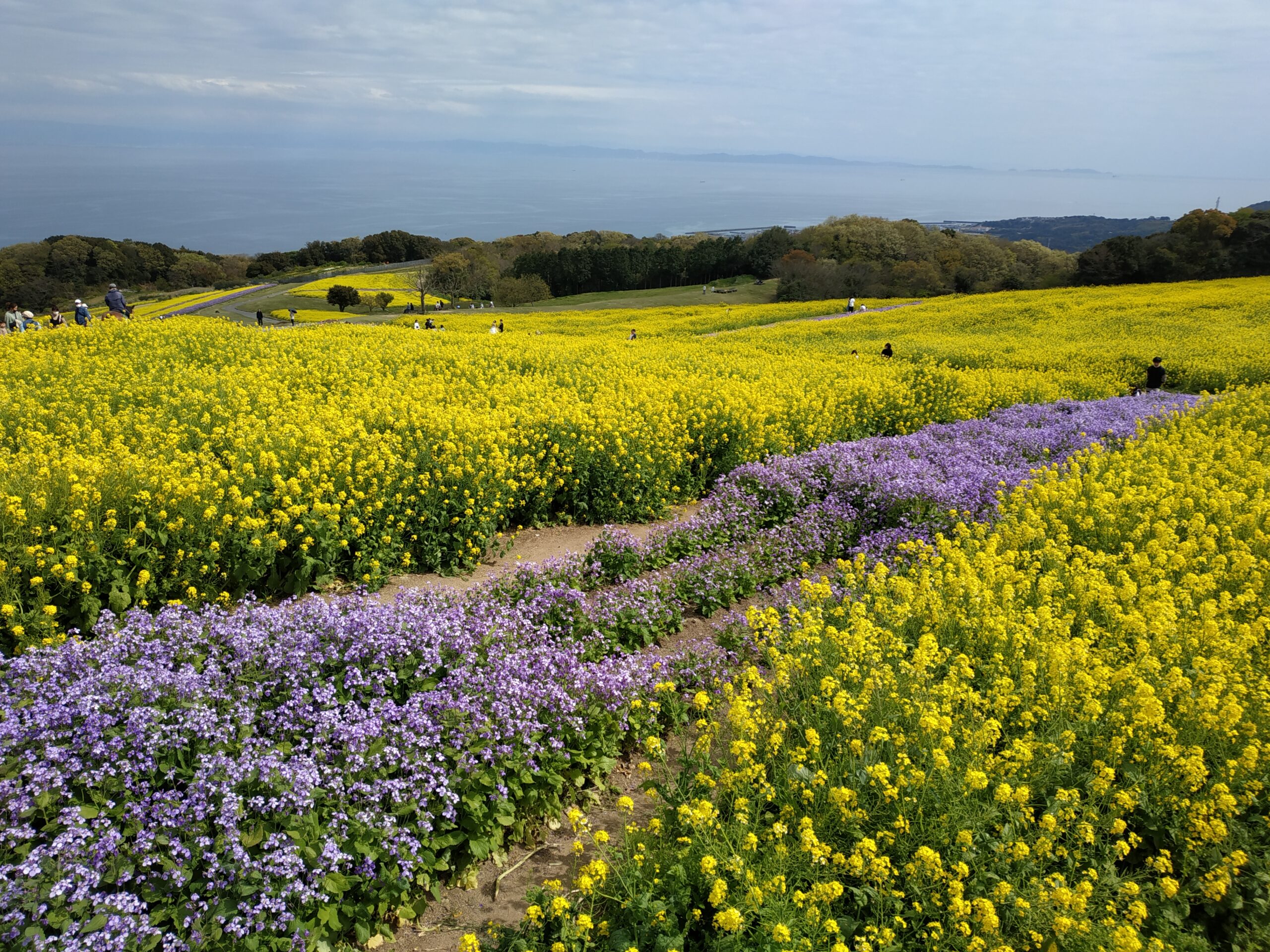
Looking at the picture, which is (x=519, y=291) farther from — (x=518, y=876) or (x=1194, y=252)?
(x=518, y=876)

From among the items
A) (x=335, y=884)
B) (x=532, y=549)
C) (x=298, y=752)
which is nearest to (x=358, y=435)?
(x=532, y=549)

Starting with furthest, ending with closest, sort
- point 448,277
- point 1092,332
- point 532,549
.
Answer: point 448,277
point 1092,332
point 532,549

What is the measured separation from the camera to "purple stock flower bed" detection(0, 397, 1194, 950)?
341 centimetres

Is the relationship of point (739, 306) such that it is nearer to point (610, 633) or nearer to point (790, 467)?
point (790, 467)

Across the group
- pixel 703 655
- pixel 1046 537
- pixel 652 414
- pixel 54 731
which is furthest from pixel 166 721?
pixel 652 414

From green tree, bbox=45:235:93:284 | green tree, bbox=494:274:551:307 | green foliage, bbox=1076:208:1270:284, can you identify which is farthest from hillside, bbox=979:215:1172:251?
green tree, bbox=45:235:93:284

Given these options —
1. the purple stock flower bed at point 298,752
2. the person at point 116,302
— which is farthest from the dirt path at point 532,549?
the person at point 116,302

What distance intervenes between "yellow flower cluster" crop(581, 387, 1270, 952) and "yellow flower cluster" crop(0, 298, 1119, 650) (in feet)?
15.1

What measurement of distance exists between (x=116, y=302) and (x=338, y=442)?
20.8 meters

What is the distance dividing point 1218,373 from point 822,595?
21.9m

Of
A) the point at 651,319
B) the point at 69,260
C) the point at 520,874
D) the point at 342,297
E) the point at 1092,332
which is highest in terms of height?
the point at 69,260

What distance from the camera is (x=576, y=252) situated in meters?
Answer: 85.8

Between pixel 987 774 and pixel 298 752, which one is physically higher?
pixel 298 752

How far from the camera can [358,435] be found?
9.30 meters
